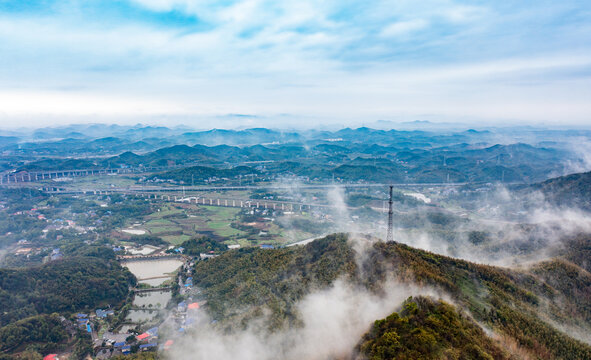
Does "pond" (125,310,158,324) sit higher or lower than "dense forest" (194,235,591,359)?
lower

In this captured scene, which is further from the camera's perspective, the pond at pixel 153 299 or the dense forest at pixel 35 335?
the pond at pixel 153 299

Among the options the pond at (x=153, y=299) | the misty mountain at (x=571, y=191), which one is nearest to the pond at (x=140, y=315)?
the pond at (x=153, y=299)

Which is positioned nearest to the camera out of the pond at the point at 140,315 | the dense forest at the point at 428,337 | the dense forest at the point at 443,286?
the dense forest at the point at 428,337

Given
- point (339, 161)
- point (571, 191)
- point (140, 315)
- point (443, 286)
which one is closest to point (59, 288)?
point (140, 315)

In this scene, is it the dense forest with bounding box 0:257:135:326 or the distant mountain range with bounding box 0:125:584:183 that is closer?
the dense forest with bounding box 0:257:135:326

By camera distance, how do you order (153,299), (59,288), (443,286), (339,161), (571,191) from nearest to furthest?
(443,286) < (59,288) < (153,299) < (571,191) < (339,161)

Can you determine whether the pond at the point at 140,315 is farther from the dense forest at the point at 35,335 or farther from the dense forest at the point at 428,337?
the dense forest at the point at 428,337

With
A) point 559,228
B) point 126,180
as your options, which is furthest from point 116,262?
point 126,180

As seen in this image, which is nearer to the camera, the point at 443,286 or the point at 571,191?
the point at 443,286

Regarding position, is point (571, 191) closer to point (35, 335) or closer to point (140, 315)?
point (140, 315)

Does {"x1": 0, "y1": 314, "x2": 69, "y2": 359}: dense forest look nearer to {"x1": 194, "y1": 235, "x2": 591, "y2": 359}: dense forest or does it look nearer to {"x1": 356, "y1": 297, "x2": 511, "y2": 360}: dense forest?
{"x1": 194, "y1": 235, "x2": 591, "y2": 359}: dense forest

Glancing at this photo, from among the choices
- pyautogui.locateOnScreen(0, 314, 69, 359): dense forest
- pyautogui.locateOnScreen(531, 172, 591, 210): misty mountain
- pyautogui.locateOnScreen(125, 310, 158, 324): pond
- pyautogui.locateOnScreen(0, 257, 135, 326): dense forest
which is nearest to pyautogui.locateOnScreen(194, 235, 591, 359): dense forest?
pyautogui.locateOnScreen(125, 310, 158, 324): pond
